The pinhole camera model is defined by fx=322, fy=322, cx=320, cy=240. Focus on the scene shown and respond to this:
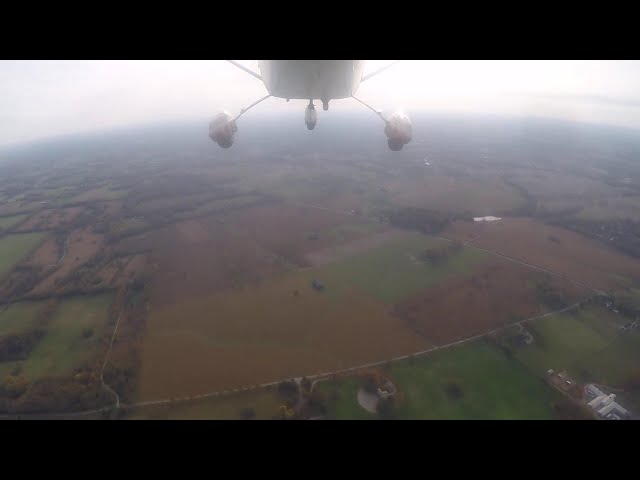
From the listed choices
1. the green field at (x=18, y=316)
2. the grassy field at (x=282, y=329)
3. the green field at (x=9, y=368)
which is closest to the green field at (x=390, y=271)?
the grassy field at (x=282, y=329)

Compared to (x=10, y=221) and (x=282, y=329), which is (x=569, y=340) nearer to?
(x=282, y=329)

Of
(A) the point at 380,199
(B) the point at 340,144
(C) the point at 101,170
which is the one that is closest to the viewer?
(A) the point at 380,199

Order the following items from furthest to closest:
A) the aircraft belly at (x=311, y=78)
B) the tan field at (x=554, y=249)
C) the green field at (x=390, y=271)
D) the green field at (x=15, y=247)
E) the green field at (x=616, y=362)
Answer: the green field at (x=15, y=247)
the tan field at (x=554, y=249)
the green field at (x=390, y=271)
the green field at (x=616, y=362)
the aircraft belly at (x=311, y=78)

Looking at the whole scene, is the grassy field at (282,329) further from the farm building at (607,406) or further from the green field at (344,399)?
the farm building at (607,406)

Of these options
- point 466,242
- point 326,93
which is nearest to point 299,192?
point 466,242

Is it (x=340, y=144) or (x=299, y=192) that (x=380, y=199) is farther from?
(x=340, y=144)

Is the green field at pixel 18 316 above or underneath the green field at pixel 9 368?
underneath
